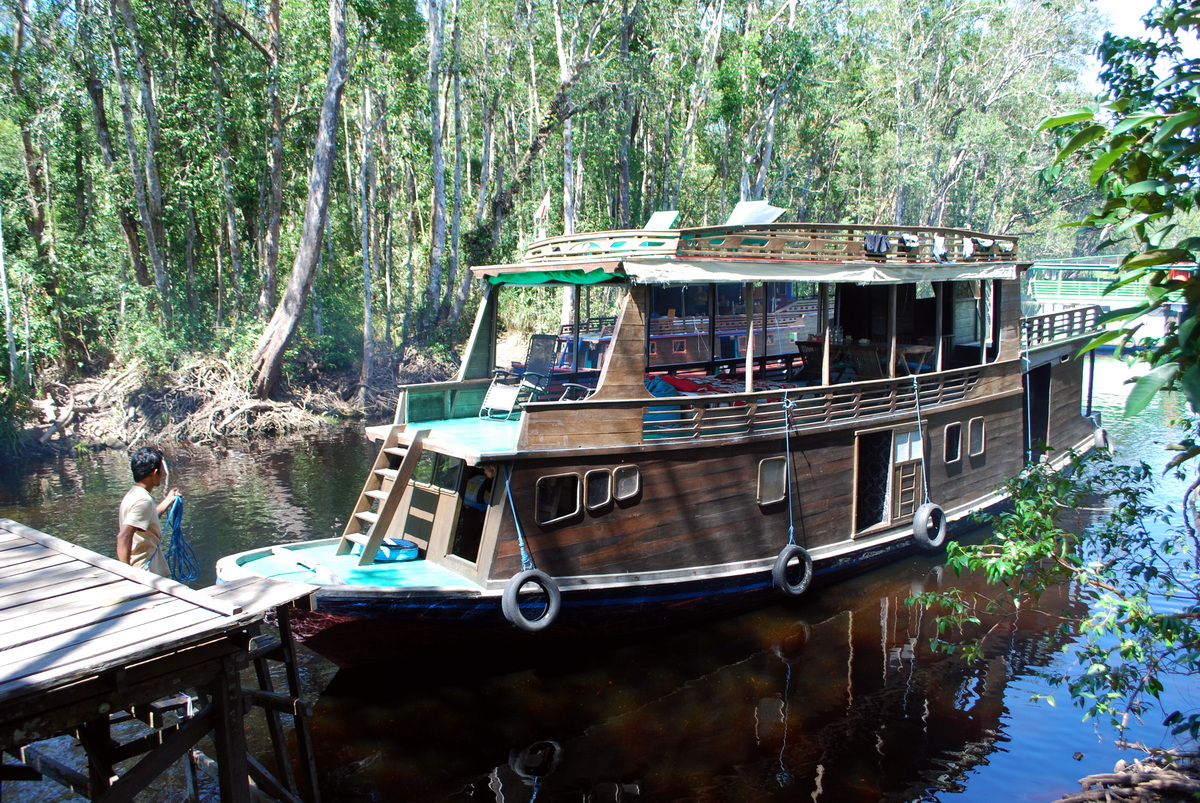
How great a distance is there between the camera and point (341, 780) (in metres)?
7.05

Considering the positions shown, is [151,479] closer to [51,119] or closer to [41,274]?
[41,274]

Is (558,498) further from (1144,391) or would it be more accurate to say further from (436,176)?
(436,176)

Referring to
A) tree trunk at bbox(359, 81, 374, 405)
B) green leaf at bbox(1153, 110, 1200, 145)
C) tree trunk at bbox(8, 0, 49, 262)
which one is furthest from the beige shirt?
tree trunk at bbox(8, 0, 49, 262)

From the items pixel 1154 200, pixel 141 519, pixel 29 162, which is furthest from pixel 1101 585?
pixel 29 162

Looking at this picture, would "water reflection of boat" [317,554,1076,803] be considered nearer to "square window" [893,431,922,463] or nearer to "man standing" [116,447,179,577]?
"man standing" [116,447,179,577]

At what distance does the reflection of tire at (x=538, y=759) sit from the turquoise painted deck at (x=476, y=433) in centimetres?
275

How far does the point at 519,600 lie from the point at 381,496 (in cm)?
222

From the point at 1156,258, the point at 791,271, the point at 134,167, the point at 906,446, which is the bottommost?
the point at 906,446

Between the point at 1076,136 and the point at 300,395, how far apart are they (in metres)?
22.6

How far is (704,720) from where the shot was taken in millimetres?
8117

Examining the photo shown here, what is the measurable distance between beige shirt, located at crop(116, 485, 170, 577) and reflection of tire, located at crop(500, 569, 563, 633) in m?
3.06

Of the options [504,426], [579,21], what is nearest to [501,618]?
[504,426]

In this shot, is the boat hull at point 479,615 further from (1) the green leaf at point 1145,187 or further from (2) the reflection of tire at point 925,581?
(1) the green leaf at point 1145,187

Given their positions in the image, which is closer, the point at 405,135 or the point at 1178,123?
the point at 1178,123
